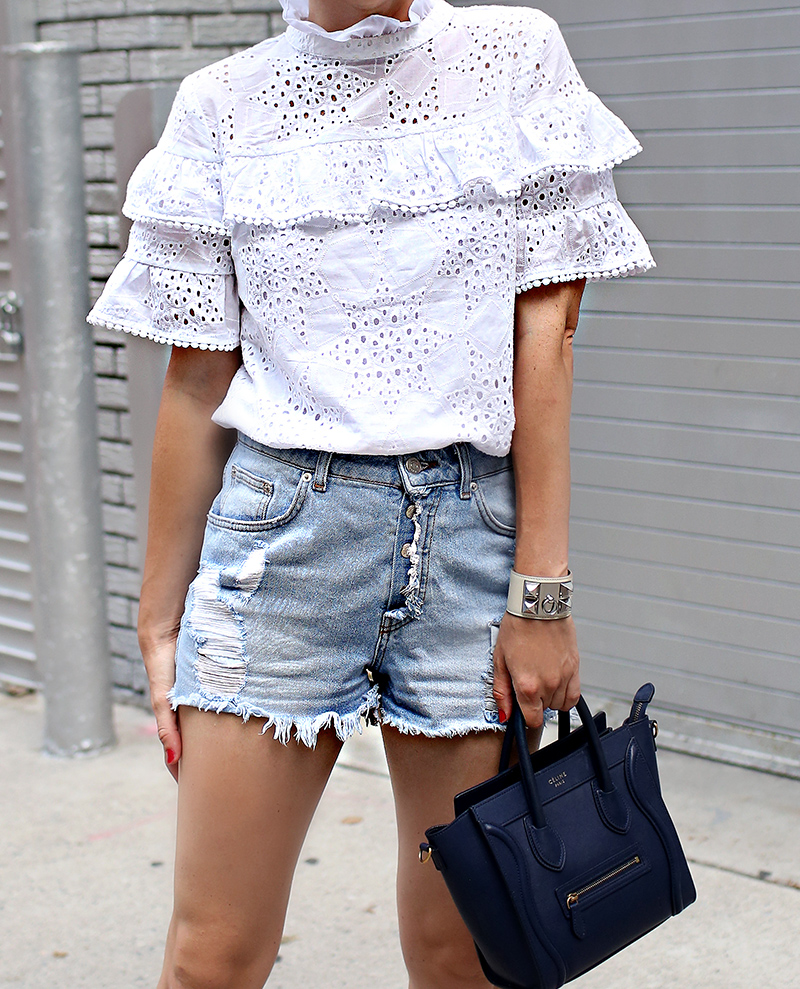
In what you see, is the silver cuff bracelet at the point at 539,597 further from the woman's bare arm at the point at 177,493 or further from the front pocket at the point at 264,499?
the woman's bare arm at the point at 177,493

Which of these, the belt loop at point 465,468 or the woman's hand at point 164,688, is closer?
the belt loop at point 465,468

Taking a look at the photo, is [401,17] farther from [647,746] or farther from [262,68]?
[647,746]

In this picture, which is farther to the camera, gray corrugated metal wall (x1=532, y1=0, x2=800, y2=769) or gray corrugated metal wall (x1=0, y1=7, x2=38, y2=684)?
gray corrugated metal wall (x1=0, y1=7, x2=38, y2=684)

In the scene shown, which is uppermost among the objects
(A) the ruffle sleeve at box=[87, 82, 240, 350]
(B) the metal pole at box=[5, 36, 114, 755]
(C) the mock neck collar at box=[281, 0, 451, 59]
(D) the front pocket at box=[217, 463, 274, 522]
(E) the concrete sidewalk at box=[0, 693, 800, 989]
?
(C) the mock neck collar at box=[281, 0, 451, 59]

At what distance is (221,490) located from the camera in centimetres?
181

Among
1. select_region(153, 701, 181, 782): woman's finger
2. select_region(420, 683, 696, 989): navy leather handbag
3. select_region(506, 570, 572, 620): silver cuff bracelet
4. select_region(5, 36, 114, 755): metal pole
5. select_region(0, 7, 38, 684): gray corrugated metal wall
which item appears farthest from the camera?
select_region(0, 7, 38, 684): gray corrugated metal wall

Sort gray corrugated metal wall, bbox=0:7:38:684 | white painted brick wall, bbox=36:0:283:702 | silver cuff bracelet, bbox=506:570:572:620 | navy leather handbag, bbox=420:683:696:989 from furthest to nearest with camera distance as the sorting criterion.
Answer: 1. gray corrugated metal wall, bbox=0:7:38:684
2. white painted brick wall, bbox=36:0:283:702
3. silver cuff bracelet, bbox=506:570:572:620
4. navy leather handbag, bbox=420:683:696:989

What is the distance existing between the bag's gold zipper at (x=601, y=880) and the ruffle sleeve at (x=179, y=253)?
0.88 meters

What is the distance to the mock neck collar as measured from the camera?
65.0 inches

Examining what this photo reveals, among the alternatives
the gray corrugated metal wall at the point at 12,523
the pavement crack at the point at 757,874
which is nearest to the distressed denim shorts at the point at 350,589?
the pavement crack at the point at 757,874

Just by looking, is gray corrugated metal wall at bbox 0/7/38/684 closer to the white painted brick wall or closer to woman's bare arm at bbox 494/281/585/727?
the white painted brick wall

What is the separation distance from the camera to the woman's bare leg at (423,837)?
176cm

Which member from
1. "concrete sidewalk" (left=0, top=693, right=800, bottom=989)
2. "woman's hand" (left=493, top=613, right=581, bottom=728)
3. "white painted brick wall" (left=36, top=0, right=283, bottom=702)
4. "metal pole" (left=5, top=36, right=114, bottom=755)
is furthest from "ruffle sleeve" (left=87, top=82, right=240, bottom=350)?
"white painted brick wall" (left=36, top=0, right=283, bottom=702)

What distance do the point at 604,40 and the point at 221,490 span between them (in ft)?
7.76
